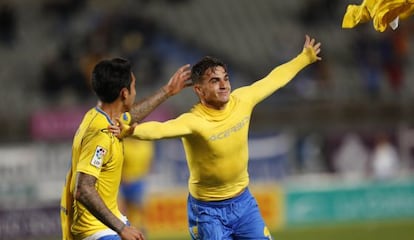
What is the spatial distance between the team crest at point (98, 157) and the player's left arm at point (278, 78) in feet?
5.45

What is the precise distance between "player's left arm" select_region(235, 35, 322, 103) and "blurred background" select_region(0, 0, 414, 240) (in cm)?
780

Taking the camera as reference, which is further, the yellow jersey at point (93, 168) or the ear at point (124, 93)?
the ear at point (124, 93)

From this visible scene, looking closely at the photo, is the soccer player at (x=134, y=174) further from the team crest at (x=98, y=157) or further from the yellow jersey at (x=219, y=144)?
the team crest at (x=98, y=157)

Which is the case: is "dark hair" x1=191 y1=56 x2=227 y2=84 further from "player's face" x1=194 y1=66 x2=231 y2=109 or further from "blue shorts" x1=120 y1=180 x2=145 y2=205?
"blue shorts" x1=120 y1=180 x2=145 y2=205

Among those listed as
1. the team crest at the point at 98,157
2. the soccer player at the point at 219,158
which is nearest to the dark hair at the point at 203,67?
the soccer player at the point at 219,158

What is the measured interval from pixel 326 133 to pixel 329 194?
1486mm

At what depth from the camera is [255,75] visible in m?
22.0

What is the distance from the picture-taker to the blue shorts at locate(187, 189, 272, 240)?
27.9 ft

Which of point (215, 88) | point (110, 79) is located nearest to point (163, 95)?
point (215, 88)

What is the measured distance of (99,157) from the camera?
24.4 ft

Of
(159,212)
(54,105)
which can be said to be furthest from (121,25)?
(159,212)

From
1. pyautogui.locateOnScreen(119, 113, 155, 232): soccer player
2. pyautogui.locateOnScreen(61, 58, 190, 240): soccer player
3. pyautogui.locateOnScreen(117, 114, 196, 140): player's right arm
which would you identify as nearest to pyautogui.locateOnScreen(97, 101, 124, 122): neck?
pyautogui.locateOnScreen(61, 58, 190, 240): soccer player

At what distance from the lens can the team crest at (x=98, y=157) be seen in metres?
7.41

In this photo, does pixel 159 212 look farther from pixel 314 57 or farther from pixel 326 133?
pixel 314 57
